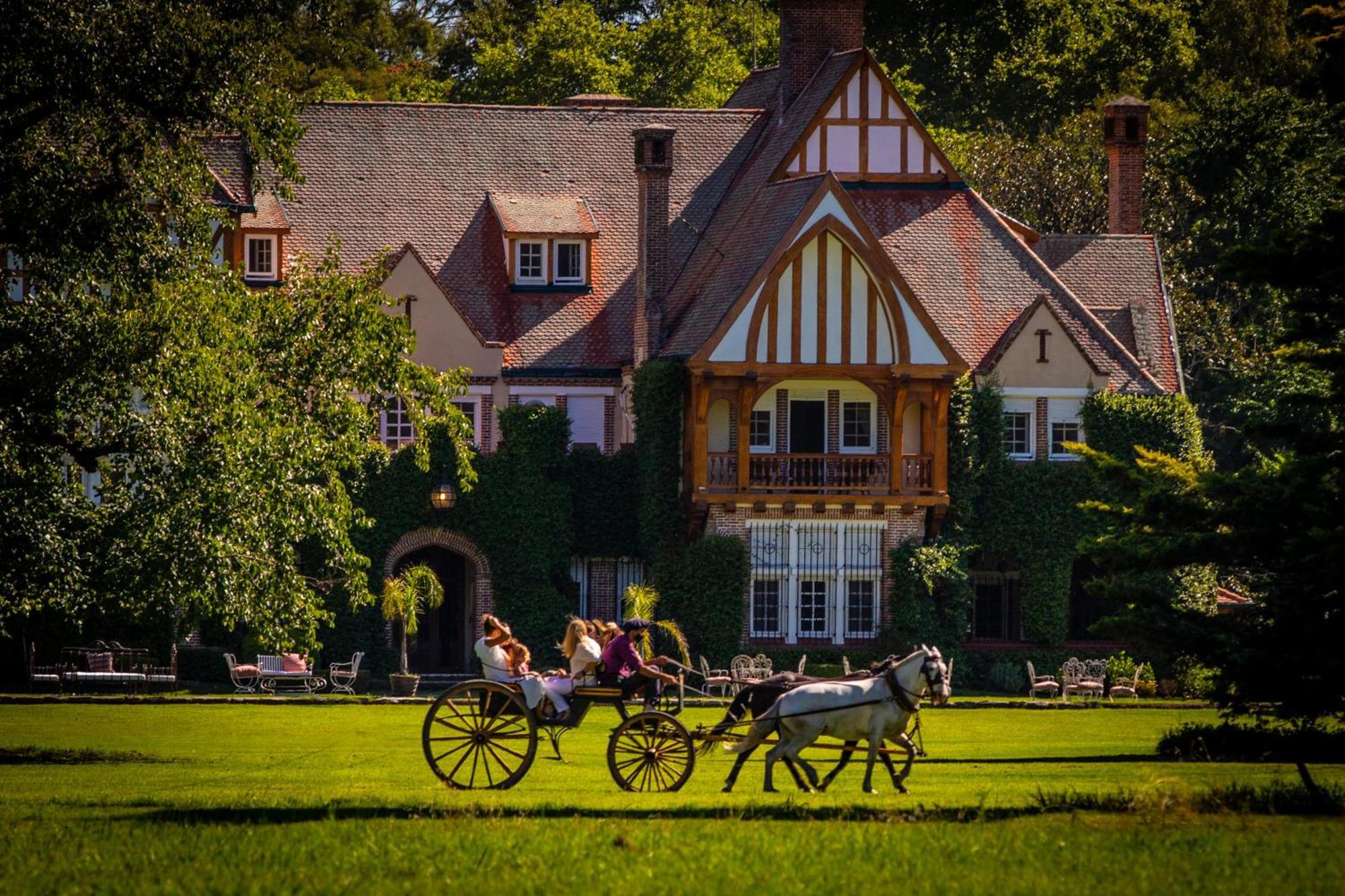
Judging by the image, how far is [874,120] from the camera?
5331 cm

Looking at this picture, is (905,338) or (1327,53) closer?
(1327,53)

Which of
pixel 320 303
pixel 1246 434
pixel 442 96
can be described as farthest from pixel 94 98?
pixel 442 96

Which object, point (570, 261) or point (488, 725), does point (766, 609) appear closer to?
point (570, 261)

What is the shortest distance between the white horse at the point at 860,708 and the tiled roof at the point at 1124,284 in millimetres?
30093

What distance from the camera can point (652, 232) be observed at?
2028 inches

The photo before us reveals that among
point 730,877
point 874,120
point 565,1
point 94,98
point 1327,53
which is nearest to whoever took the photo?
point 730,877

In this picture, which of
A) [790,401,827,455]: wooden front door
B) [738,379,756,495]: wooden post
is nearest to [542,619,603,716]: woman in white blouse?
[738,379,756,495]: wooden post

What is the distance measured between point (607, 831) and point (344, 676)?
24797 millimetres

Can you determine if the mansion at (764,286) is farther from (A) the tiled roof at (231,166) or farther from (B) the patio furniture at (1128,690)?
(B) the patio furniture at (1128,690)

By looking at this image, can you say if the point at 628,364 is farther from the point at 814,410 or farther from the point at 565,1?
the point at 565,1

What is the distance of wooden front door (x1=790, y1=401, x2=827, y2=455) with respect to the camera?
50.7m

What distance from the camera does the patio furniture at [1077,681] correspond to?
1817 inches

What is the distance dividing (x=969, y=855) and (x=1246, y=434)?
30.7ft

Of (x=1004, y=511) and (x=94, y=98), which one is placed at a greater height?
(x=94, y=98)
